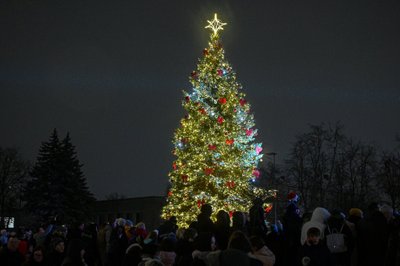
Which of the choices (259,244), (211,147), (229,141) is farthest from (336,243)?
(229,141)

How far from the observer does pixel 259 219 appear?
13164 millimetres

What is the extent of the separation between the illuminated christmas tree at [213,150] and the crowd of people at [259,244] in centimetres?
1510

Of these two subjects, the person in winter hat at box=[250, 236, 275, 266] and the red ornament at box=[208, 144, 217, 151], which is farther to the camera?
the red ornament at box=[208, 144, 217, 151]

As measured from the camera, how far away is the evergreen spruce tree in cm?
5362

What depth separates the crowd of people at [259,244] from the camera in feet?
26.9

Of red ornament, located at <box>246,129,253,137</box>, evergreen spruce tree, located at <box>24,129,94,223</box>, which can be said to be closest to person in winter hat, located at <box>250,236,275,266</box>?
red ornament, located at <box>246,129,253,137</box>

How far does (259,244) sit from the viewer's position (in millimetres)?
9016

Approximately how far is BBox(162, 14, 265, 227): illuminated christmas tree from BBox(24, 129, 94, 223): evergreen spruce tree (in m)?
26.4

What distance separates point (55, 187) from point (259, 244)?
47065 millimetres

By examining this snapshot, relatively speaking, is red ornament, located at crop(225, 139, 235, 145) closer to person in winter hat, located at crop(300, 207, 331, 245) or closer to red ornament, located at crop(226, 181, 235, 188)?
red ornament, located at crop(226, 181, 235, 188)

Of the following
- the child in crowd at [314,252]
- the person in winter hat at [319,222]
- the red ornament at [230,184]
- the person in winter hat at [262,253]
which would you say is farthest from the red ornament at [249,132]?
the person in winter hat at [262,253]

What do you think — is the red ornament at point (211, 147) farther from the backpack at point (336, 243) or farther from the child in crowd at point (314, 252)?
the child in crowd at point (314, 252)

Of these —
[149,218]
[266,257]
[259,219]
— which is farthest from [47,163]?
[266,257]

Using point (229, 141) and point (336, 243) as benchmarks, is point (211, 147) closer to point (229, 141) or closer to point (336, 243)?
point (229, 141)
